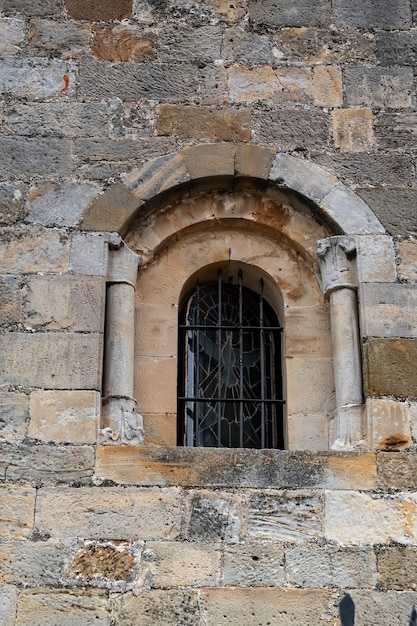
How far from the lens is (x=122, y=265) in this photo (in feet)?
20.2

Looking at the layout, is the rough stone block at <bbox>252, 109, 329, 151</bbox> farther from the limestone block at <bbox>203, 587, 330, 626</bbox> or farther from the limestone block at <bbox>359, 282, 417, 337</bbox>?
the limestone block at <bbox>203, 587, 330, 626</bbox>

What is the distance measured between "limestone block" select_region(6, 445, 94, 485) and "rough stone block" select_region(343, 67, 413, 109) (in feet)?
8.81

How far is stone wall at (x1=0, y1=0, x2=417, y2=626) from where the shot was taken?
5332mm

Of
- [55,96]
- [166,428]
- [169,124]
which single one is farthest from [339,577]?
[55,96]

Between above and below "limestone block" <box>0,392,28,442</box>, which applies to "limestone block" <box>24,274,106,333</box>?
above

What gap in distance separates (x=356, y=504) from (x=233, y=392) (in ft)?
3.46

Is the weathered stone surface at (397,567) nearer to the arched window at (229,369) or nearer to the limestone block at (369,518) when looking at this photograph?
the limestone block at (369,518)

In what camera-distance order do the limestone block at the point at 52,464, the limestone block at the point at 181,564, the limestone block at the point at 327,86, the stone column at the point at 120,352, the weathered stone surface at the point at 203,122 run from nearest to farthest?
1. the limestone block at the point at 181,564
2. the limestone block at the point at 52,464
3. the stone column at the point at 120,352
4. the weathered stone surface at the point at 203,122
5. the limestone block at the point at 327,86

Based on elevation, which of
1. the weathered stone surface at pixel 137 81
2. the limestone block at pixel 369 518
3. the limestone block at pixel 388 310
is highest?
the weathered stone surface at pixel 137 81

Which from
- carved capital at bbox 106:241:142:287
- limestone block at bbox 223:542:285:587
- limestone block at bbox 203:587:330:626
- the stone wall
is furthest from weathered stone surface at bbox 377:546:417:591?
carved capital at bbox 106:241:142:287

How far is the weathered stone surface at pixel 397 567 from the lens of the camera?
5.34m

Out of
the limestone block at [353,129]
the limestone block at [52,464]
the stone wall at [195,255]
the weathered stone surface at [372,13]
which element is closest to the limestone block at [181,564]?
the stone wall at [195,255]

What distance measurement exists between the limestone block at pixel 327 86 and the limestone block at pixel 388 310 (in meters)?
1.23

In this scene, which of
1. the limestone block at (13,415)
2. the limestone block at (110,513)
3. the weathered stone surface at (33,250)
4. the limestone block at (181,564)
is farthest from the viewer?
the weathered stone surface at (33,250)
